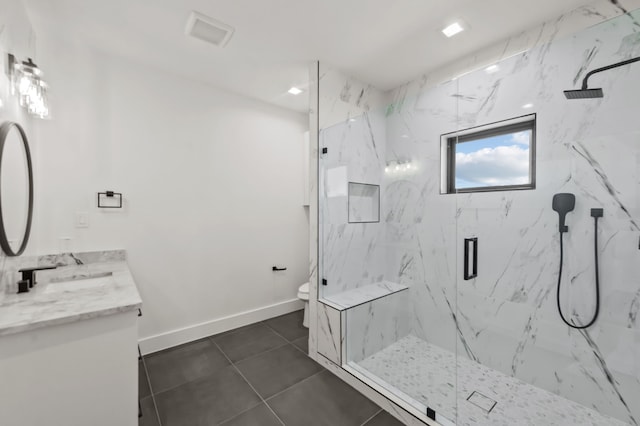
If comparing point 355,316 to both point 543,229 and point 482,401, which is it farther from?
point 543,229

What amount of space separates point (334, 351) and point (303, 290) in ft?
2.98

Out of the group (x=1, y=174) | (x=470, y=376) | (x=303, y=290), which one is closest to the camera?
(x=1, y=174)

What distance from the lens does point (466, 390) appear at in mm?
1898

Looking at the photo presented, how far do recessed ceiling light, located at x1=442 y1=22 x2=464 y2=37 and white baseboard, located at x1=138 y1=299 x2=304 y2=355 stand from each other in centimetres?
313

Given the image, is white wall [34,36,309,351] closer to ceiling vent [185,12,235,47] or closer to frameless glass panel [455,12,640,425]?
ceiling vent [185,12,235,47]

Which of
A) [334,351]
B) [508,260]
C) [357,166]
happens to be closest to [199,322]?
[334,351]

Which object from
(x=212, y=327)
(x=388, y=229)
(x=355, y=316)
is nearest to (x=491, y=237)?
(x=388, y=229)

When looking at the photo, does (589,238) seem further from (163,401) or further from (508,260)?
(163,401)

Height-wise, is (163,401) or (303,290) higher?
(303,290)

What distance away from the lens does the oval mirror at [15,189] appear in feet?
4.65

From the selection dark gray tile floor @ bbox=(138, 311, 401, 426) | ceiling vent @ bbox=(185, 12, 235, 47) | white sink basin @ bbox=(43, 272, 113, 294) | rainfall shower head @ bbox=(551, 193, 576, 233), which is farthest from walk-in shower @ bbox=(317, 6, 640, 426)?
white sink basin @ bbox=(43, 272, 113, 294)

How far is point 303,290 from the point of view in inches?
117

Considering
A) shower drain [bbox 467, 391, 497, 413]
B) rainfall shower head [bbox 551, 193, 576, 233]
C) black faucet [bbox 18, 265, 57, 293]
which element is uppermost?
rainfall shower head [bbox 551, 193, 576, 233]

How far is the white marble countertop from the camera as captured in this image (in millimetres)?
1098
